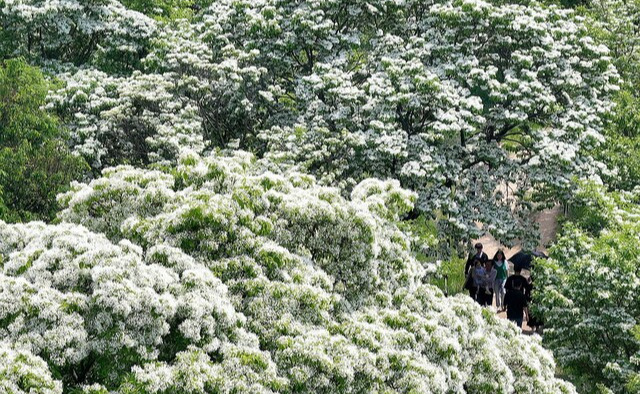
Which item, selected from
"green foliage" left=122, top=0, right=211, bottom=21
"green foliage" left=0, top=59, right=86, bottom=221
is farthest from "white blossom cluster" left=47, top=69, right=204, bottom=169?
"green foliage" left=122, top=0, right=211, bottom=21

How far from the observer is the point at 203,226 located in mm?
11766

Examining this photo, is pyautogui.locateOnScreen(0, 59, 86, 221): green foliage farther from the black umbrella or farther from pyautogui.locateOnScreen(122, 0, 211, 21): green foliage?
the black umbrella

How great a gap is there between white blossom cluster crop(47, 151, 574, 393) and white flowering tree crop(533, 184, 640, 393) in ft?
7.63

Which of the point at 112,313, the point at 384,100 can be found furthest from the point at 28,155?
the point at 112,313

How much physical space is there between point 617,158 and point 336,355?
1311cm

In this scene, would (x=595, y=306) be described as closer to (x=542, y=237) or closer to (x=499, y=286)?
(x=499, y=286)

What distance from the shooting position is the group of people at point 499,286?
60.8 ft

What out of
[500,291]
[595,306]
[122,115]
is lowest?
[500,291]

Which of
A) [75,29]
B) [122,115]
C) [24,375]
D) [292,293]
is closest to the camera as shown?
[24,375]

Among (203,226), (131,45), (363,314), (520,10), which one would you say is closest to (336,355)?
(363,314)

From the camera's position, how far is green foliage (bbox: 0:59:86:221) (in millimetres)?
17594

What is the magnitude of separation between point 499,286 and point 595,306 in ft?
13.6

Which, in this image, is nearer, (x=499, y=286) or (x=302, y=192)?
(x=302, y=192)

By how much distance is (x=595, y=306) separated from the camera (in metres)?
16.2
